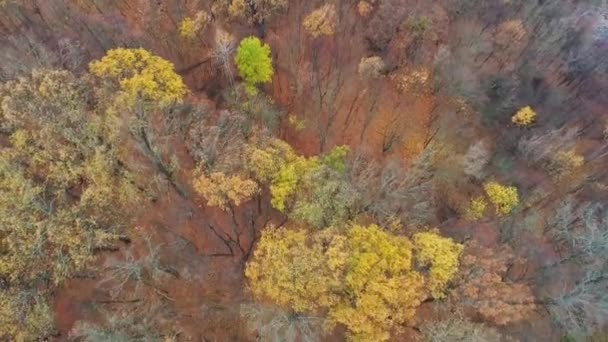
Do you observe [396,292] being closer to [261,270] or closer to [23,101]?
[261,270]

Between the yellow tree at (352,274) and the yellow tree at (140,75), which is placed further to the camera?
the yellow tree at (140,75)

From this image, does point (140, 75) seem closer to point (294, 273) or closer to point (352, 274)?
point (294, 273)

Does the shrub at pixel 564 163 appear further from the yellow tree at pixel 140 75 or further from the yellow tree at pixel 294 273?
the yellow tree at pixel 140 75

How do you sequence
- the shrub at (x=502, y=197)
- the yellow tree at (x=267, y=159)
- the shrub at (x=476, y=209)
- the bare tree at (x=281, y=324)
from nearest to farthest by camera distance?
the bare tree at (x=281, y=324) → the yellow tree at (x=267, y=159) → the shrub at (x=502, y=197) → the shrub at (x=476, y=209)

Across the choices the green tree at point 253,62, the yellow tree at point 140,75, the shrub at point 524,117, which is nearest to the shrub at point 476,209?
the shrub at point 524,117

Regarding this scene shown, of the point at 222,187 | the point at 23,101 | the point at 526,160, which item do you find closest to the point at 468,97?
the point at 526,160

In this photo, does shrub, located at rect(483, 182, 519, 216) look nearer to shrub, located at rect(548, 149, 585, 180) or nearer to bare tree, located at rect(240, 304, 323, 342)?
shrub, located at rect(548, 149, 585, 180)
